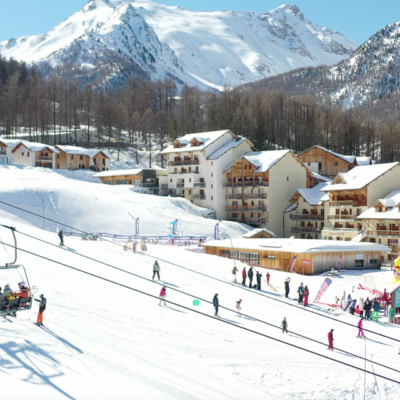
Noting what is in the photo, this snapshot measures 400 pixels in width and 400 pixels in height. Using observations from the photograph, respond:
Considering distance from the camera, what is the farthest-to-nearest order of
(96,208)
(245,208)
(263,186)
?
(245,208)
(263,186)
(96,208)

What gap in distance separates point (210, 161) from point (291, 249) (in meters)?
30.0

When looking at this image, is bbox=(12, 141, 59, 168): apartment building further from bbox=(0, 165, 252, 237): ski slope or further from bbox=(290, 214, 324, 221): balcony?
bbox=(290, 214, 324, 221): balcony

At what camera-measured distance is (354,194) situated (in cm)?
5934

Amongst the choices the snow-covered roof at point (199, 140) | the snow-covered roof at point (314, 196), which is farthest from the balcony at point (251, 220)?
the snow-covered roof at point (199, 140)

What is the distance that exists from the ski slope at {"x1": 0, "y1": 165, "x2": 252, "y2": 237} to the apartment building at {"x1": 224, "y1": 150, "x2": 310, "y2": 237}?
4.92 metres

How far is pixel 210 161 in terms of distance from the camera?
2847 inches

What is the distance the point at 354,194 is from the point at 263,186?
12556mm

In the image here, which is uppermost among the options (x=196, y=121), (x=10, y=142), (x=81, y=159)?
(x=196, y=121)

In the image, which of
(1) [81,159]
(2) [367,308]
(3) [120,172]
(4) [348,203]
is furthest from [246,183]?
(2) [367,308]

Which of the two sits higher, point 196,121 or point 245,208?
point 196,121

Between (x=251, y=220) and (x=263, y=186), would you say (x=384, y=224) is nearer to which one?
(x=263, y=186)

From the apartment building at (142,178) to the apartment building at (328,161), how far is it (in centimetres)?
2260

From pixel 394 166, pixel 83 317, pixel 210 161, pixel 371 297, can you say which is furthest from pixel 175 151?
pixel 83 317

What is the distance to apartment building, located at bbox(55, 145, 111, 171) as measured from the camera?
81.4 meters
